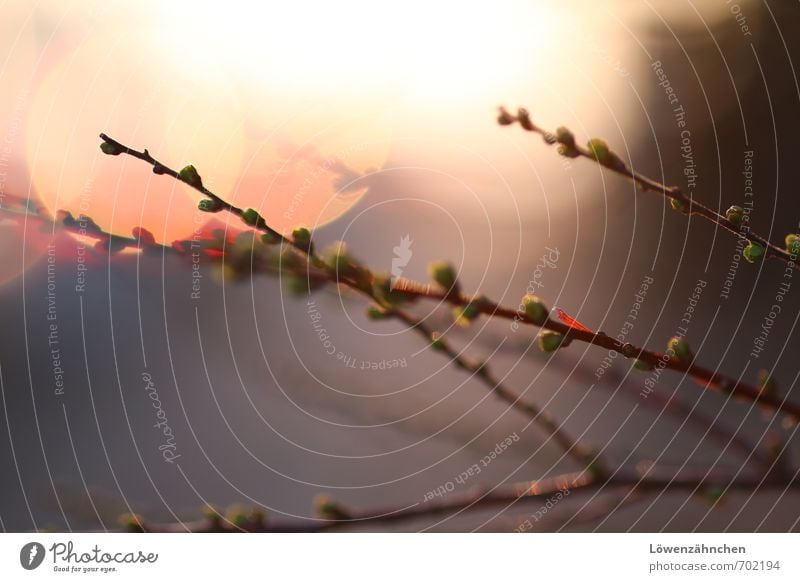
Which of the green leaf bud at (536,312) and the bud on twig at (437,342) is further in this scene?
the bud on twig at (437,342)

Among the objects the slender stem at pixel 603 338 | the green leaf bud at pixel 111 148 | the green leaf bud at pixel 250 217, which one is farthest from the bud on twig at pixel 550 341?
the green leaf bud at pixel 111 148

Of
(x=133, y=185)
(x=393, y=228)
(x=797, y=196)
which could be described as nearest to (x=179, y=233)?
(x=133, y=185)

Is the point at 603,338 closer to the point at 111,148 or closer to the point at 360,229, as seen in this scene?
the point at 360,229
